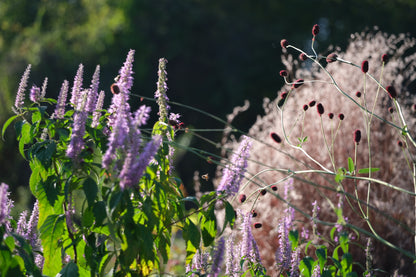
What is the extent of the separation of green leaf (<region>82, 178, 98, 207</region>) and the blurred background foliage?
9.33 meters

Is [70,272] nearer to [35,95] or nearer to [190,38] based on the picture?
[35,95]

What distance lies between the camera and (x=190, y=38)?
12797 mm

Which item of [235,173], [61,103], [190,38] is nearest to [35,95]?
[61,103]

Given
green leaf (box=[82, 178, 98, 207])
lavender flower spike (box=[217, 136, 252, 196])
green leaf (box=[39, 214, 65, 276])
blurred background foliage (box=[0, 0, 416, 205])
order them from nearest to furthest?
green leaf (box=[82, 178, 98, 207]), green leaf (box=[39, 214, 65, 276]), lavender flower spike (box=[217, 136, 252, 196]), blurred background foliage (box=[0, 0, 416, 205])

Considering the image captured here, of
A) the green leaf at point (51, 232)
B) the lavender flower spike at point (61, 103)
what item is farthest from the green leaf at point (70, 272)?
the lavender flower spike at point (61, 103)

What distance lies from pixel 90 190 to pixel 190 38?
37.6ft

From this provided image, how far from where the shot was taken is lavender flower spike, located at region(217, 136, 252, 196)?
6.25 ft

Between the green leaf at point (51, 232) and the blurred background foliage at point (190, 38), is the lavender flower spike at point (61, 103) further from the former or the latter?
the blurred background foliage at point (190, 38)

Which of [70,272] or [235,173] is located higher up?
[235,173]

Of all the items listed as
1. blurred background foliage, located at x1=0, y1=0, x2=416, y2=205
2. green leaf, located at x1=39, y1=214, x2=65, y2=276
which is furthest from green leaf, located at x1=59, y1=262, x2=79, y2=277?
blurred background foliage, located at x1=0, y1=0, x2=416, y2=205

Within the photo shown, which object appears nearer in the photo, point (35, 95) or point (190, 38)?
point (35, 95)

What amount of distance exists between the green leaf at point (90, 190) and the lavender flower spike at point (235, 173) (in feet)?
1.52

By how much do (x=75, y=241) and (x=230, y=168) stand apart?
0.58m

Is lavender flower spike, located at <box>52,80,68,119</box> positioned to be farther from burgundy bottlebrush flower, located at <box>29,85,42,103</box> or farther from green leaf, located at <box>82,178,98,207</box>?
green leaf, located at <box>82,178,98,207</box>
